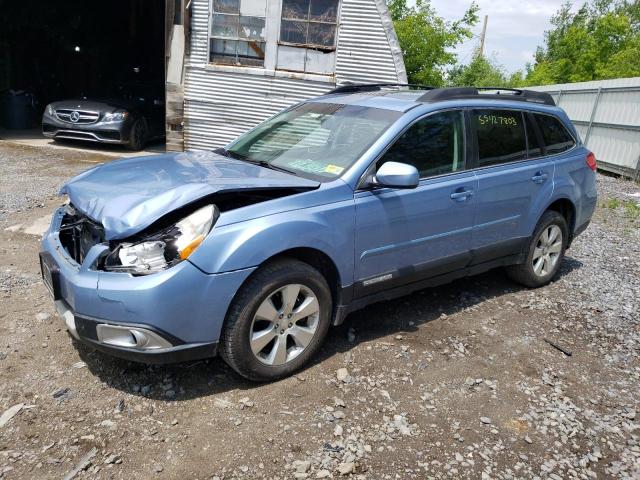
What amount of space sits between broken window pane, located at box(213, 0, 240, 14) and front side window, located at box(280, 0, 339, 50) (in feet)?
3.06

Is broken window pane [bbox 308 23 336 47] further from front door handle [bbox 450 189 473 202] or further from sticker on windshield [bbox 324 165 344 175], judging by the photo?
sticker on windshield [bbox 324 165 344 175]

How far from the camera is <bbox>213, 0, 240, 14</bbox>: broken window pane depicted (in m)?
10.2

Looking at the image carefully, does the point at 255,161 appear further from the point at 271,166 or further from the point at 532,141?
the point at 532,141

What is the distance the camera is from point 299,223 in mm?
3092

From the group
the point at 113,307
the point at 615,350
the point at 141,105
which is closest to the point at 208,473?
the point at 113,307

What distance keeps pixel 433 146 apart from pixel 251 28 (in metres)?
7.57

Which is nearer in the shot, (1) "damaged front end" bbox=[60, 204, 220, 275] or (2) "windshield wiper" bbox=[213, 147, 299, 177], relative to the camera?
(1) "damaged front end" bbox=[60, 204, 220, 275]

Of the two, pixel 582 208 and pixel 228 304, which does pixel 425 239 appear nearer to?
pixel 228 304

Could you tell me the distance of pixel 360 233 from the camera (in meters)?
3.41

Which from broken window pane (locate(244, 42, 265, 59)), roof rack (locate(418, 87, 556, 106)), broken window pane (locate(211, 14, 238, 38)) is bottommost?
roof rack (locate(418, 87, 556, 106))

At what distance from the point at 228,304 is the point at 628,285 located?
4.46m

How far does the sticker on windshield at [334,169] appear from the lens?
3471 mm

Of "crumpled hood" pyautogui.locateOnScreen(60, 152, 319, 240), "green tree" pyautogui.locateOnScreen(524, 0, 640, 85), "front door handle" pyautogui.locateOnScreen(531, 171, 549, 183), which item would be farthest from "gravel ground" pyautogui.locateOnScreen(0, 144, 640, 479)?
"green tree" pyautogui.locateOnScreen(524, 0, 640, 85)

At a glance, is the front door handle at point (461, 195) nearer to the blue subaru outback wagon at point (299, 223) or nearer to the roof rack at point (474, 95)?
the blue subaru outback wagon at point (299, 223)
